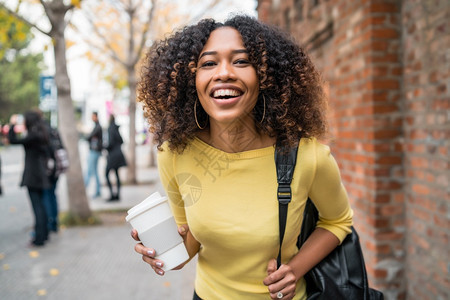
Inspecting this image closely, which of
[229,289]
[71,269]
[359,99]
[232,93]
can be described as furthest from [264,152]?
[71,269]

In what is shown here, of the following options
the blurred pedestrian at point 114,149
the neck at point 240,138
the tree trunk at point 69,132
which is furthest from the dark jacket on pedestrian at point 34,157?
the neck at point 240,138

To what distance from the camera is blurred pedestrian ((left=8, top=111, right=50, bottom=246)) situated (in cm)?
576

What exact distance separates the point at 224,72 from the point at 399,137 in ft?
6.90

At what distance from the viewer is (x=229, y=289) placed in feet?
5.67

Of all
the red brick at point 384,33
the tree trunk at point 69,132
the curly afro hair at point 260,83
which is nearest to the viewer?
the curly afro hair at point 260,83

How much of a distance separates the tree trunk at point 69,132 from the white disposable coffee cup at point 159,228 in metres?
6.05

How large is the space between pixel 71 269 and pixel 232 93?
4266mm

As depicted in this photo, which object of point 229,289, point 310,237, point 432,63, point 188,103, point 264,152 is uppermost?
point 432,63

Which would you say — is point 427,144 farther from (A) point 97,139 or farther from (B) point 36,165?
(A) point 97,139

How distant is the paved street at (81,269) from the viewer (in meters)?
4.34

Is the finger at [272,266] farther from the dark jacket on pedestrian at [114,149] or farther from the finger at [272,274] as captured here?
the dark jacket on pedestrian at [114,149]

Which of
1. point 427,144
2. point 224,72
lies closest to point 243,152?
point 224,72

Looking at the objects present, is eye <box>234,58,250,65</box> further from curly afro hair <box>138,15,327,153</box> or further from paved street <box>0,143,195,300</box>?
paved street <box>0,143,195,300</box>

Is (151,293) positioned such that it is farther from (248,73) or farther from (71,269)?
(248,73)
